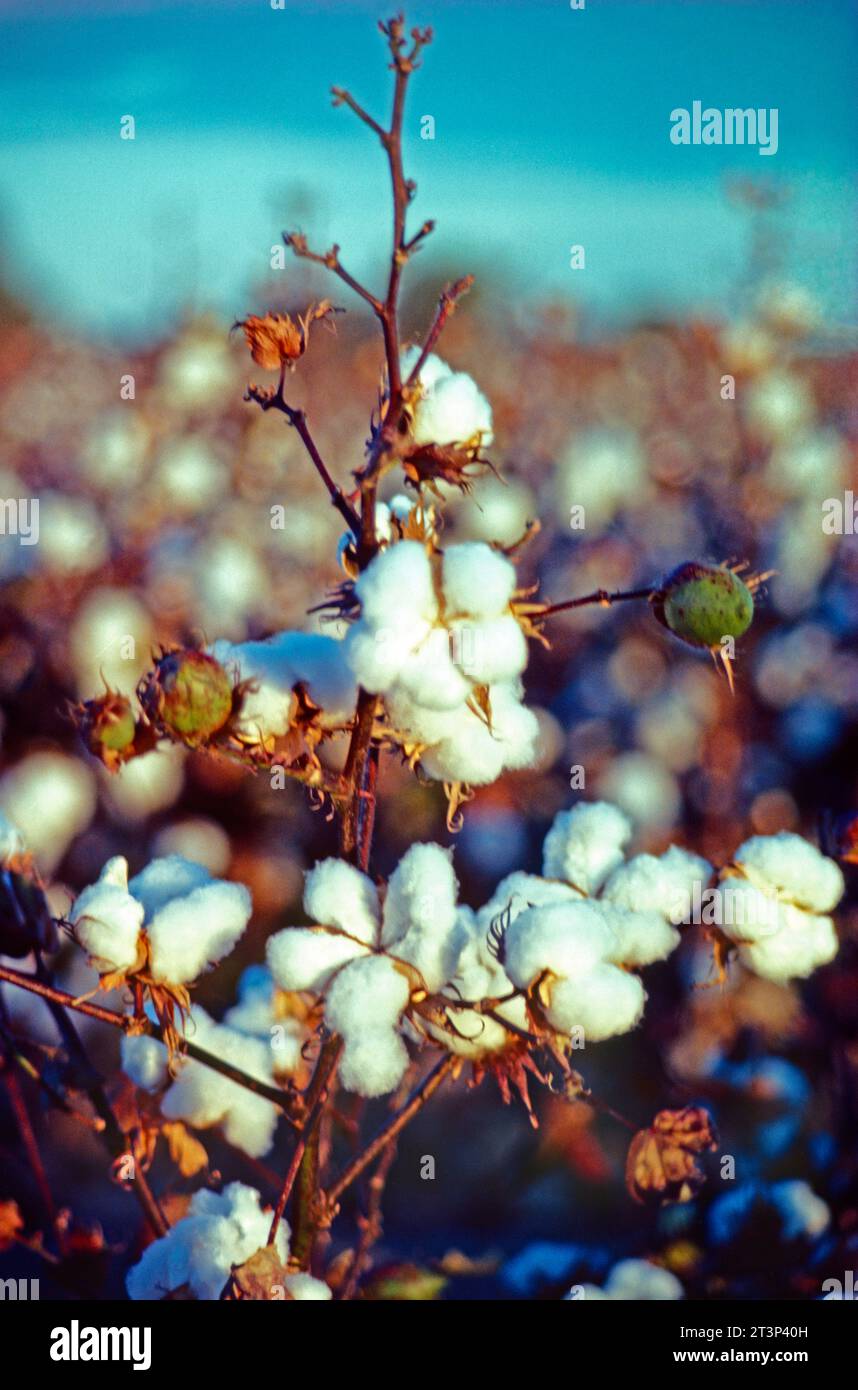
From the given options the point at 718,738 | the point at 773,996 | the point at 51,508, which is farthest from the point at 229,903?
the point at 51,508

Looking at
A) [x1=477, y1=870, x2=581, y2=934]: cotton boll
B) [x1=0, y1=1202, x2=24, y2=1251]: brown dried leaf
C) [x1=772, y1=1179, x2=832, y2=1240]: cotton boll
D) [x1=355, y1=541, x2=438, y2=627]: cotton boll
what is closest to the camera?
[x1=355, y1=541, x2=438, y2=627]: cotton boll

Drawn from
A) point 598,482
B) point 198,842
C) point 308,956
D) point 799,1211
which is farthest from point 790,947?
point 598,482

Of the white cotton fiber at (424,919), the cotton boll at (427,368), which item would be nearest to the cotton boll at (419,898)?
the white cotton fiber at (424,919)

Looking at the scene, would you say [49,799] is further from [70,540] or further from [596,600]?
[596,600]

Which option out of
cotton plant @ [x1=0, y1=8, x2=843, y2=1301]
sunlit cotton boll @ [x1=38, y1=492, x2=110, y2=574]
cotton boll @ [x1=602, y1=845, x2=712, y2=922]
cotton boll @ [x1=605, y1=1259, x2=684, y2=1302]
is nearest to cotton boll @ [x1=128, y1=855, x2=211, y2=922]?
cotton plant @ [x1=0, y1=8, x2=843, y2=1301]

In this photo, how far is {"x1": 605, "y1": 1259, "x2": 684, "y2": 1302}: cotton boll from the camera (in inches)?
30.0

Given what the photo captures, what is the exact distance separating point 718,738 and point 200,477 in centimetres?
76

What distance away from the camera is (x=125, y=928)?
A: 515 millimetres

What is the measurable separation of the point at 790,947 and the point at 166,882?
1.03 ft

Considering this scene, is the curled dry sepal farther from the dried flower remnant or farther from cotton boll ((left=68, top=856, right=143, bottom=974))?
the dried flower remnant

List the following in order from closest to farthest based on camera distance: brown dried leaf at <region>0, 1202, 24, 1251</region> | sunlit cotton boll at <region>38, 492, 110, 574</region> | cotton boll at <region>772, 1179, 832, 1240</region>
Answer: brown dried leaf at <region>0, 1202, 24, 1251</region> → cotton boll at <region>772, 1179, 832, 1240</region> → sunlit cotton boll at <region>38, 492, 110, 574</region>

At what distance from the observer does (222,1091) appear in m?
0.72

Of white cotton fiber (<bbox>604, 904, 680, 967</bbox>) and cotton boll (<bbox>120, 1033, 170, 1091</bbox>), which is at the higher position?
white cotton fiber (<bbox>604, 904, 680, 967</bbox>)

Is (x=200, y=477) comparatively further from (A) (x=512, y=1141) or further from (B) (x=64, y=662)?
(A) (x=512, y=1141)
